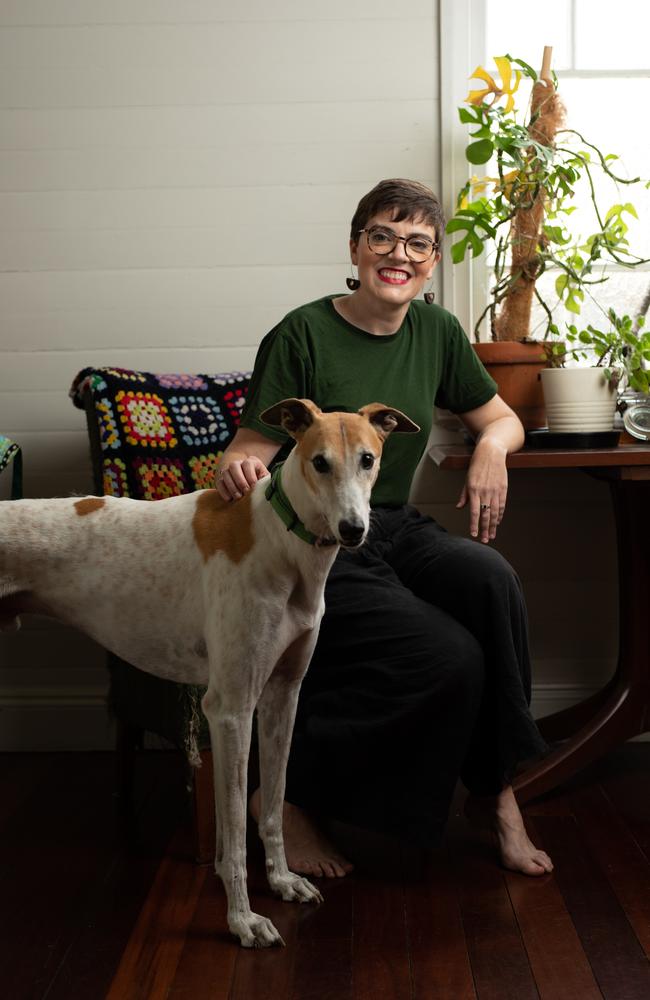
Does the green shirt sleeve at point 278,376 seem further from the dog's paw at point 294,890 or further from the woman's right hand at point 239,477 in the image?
the dog's paw at point 294,890

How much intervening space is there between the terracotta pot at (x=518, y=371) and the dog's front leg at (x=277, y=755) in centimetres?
103

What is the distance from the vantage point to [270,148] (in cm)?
274

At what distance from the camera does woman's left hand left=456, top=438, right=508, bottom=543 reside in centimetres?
208

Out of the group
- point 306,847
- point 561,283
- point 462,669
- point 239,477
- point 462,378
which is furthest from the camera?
point 561,283

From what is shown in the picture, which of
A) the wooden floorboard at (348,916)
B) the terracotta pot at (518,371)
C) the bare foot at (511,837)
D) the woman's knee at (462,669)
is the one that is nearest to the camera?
the wooden floorboard at (348,916)

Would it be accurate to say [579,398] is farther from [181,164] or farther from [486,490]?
[181,164]

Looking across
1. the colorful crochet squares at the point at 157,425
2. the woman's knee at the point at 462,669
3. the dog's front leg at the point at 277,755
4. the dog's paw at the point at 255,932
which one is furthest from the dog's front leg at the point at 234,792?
the colorful crochet squares at the point at 157,425

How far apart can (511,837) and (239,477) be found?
935mm

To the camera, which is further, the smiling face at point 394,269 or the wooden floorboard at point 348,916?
the smiling face at point 394,269

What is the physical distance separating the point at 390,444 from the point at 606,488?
990 mm

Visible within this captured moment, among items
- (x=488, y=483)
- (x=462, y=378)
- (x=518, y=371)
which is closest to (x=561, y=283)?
(x=518, y=371)

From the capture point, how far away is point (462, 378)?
2.29m

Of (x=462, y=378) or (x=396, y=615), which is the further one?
(x=462, y=378)

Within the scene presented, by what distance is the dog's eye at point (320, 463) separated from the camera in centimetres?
156
